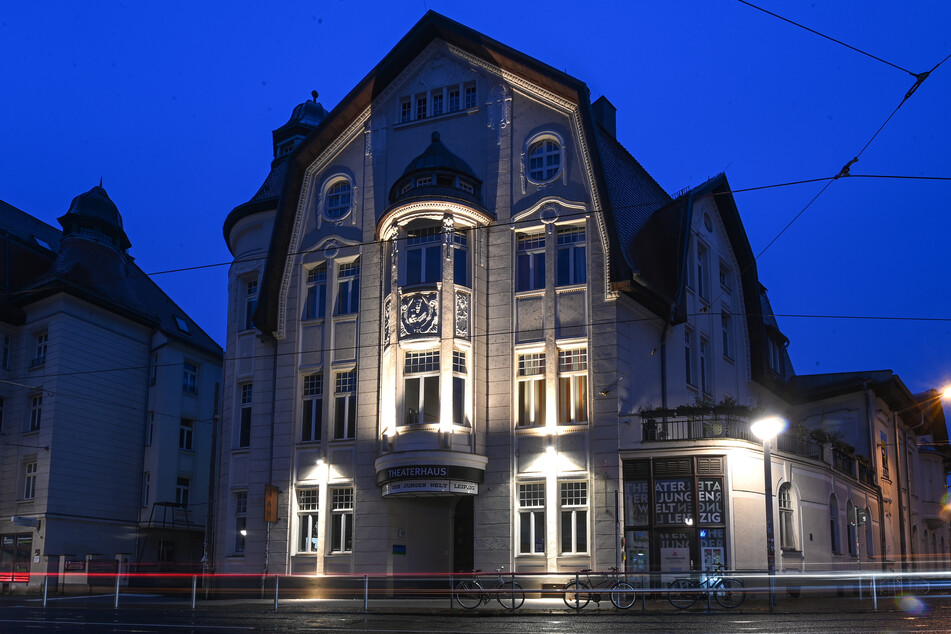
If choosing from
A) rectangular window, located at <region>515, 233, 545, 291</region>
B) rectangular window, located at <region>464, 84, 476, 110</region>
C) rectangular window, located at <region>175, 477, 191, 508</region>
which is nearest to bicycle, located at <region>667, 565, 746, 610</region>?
rectangular window, located at <region>515, 233, 545, 291</region>

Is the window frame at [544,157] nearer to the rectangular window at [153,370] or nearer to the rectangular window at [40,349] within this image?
the rectangular window at [153,370]

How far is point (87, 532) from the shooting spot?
136 ft

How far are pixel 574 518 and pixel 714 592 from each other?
6.64 meters

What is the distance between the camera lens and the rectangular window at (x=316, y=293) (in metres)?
32.9

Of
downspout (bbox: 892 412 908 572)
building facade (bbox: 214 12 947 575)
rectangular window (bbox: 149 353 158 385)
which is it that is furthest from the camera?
rectangular window (bbox: 149 353 158 385)

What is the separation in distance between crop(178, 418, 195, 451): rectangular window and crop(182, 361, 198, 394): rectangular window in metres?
1.40

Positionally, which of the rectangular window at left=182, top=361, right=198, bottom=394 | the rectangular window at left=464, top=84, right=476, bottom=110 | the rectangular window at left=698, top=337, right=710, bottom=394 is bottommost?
the rectangular window at left=698, top=337, right=710, bottom=394

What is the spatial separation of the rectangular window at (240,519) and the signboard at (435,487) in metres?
6.73

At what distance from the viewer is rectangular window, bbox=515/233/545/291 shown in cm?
3017

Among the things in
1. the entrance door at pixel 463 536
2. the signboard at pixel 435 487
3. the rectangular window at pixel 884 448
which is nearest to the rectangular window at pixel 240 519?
the signboard at pixel 435 487

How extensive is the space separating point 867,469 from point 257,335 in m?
22.6

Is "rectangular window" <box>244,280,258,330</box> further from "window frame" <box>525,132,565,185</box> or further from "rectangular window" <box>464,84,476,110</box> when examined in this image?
"window frame" <box>525,132,565,185</box>

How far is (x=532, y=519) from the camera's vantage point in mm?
28453

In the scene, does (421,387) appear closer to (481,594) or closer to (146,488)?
(481,594)
